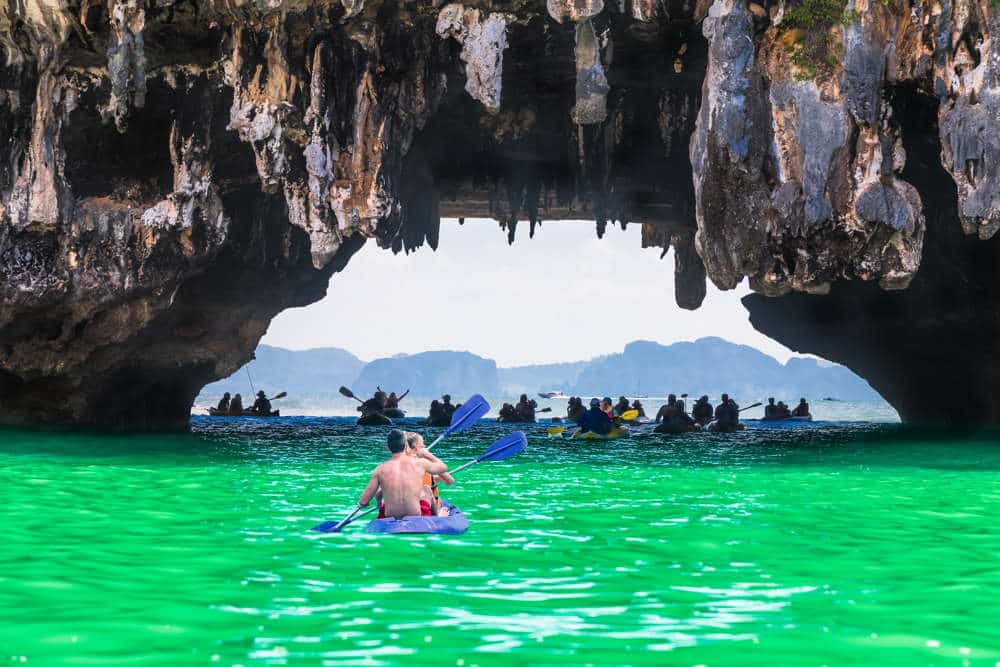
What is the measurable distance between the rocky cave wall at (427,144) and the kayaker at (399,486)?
959cm

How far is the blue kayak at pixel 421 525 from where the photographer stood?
10.0 metres

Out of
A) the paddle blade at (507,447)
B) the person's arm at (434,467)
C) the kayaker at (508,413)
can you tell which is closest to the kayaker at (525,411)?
the kayaker at (508,413)

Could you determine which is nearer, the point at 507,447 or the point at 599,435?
the point at 507,447

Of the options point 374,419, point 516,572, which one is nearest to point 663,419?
point 374,419

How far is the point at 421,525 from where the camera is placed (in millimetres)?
10016

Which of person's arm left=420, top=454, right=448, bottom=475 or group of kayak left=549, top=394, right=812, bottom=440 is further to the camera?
group of kayak left=549, top=394, right=812, bottom=440

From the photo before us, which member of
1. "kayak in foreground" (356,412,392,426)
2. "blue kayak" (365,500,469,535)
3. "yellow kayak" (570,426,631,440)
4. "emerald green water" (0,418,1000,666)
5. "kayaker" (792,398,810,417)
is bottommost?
"emerald green water" (0,418,1000,666)

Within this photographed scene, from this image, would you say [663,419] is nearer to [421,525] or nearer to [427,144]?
[427,144]

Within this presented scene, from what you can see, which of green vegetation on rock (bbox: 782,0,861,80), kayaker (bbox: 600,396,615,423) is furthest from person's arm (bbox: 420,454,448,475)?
kayaker (bbox: 600,396,615,423)

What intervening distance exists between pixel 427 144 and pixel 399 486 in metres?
15.5

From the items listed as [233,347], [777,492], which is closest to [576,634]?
[777,492]

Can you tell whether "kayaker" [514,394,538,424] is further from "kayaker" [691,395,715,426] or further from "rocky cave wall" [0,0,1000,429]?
"rocky cave wall" [0,0,1000,429]

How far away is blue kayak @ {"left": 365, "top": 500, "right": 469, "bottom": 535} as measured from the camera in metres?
10.0

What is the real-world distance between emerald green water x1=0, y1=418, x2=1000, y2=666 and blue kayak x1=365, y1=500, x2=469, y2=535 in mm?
110
